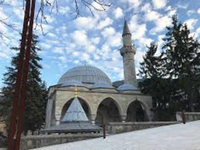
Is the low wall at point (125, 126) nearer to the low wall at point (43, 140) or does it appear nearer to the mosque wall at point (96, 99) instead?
the low wall at point (43, 140)

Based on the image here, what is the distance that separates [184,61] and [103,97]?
303 inches

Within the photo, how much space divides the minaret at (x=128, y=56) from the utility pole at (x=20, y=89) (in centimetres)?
2441

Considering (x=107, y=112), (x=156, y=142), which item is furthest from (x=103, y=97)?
(x=156, y=142)

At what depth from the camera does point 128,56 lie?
86.1 ft

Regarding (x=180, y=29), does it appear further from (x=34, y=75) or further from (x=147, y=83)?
(x=34, y=75)

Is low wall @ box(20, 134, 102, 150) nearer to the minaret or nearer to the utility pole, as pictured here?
the utility pole

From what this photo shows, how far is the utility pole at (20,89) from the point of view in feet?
5.74

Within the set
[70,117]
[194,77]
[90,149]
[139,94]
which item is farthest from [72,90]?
[90,149]

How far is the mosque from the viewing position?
21.0 metres

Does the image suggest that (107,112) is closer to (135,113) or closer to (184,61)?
(135,113)

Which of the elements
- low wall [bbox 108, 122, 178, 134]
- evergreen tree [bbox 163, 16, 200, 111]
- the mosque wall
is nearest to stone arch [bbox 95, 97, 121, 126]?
the mosque wall

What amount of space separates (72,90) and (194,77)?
10022 mm

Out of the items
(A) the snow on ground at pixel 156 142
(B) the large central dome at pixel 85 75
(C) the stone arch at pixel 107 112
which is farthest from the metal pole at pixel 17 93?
(B) the large central dome at pixel 85 75

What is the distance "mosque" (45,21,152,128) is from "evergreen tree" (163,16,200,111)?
4.10 m
